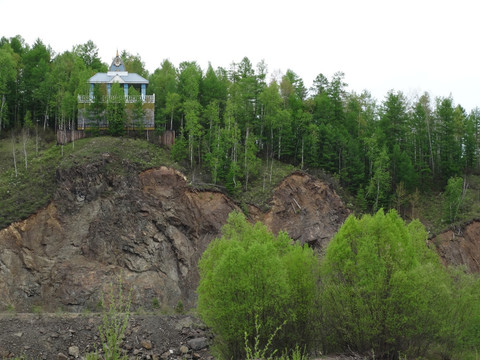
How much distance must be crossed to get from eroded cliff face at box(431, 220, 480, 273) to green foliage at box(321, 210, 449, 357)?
20759 millimetres

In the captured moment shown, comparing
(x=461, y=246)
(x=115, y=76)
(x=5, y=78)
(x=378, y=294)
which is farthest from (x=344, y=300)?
(x=5, y=78)

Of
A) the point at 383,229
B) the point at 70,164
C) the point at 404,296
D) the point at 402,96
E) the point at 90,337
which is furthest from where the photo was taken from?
the point at 402,96

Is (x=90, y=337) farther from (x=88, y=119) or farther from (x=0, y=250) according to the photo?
(x=88, y=119)

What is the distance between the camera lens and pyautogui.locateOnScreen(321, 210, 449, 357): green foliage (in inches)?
909

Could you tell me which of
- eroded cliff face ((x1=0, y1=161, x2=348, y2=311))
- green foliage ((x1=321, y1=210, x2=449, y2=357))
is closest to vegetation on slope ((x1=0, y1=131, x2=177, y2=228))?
eroded cliff face ((x1=0, y1=161, x2=348, y2=311))

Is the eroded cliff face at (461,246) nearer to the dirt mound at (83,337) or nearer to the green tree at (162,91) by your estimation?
the dirt mound at (83,337)

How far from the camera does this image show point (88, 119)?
160ft

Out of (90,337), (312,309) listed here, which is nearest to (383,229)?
(312,309)

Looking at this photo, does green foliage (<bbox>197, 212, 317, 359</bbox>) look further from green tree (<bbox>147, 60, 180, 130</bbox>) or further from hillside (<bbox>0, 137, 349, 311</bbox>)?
green tree (<bbox>147, 60, 180, 130</bbox>)

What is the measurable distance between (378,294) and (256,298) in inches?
237

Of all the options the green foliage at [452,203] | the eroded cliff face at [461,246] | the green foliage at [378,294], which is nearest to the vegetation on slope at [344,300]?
the green foliage at [378,294]

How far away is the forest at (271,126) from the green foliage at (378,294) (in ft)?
66.2

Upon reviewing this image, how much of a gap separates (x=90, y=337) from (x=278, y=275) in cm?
1393

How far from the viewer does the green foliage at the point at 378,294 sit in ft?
75.8
